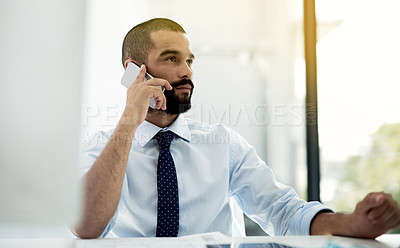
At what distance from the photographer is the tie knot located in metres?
1.16

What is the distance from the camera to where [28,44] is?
0.83 m

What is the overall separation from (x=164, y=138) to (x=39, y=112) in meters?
0.47

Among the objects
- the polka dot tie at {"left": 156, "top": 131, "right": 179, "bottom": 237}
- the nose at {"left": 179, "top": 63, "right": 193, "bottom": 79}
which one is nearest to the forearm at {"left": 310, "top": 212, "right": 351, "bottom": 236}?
the polka dot tie at {"left": 156, "top": 131, "right": 179, "bottom": 237}

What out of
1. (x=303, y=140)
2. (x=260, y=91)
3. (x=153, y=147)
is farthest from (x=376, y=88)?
(x=153, y=147)

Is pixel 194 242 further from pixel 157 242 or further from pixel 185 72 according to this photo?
pixel 185 72

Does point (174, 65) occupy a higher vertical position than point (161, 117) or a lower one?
higher

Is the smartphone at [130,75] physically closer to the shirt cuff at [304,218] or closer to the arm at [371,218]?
the shirt cuff at [304,218]

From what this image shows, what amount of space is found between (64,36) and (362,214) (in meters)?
0.80

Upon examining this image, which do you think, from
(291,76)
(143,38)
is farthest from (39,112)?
(291,76)

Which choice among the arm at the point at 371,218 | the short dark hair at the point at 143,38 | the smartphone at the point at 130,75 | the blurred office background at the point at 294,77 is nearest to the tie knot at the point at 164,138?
the smartphone at the point at 130,75

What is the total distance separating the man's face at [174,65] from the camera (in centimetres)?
127

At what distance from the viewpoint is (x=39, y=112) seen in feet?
2.54

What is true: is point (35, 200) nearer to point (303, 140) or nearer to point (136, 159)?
point (136, 159)

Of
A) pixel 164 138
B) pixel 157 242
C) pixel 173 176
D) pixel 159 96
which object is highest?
pixel 159 96
